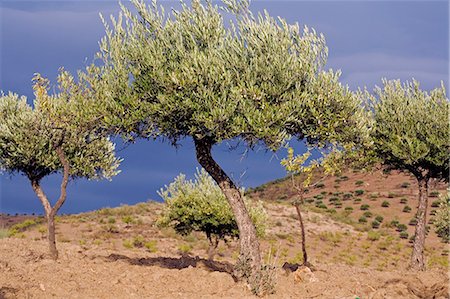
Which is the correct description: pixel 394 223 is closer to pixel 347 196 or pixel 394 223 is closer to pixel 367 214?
pixel 367 214

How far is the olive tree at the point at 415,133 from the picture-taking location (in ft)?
95.4

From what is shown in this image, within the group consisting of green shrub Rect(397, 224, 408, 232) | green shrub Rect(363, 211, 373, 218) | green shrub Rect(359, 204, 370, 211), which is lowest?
green shrub Rect(397, 224, 408, 232)

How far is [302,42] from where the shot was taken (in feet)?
66.5

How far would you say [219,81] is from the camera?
18.7 metres

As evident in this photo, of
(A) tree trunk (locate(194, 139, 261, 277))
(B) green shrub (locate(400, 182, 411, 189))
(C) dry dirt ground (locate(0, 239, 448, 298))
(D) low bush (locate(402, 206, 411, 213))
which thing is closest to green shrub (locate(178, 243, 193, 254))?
(C) dry dirt ground (locate(0, 239, 448, 298))

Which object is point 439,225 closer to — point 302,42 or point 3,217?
point 302,42

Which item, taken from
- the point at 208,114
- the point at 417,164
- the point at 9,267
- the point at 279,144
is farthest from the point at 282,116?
the point at 417,164

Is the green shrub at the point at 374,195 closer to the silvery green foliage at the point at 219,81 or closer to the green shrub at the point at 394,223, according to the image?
the green shrub at the point at 394,223

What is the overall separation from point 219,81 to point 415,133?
47.8 feet

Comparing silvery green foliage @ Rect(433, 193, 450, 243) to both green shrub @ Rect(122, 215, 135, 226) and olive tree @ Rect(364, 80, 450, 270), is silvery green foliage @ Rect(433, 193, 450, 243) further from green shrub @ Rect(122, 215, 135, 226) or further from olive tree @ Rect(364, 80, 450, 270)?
green shrub @ Rect(122, 215, 135, 226)

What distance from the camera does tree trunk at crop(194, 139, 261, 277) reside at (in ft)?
69.3

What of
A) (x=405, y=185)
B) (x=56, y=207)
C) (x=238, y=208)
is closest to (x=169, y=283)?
(x=238, y=208)

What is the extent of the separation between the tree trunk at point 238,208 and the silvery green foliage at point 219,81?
62cm

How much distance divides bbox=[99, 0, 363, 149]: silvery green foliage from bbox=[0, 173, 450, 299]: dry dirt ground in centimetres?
489
